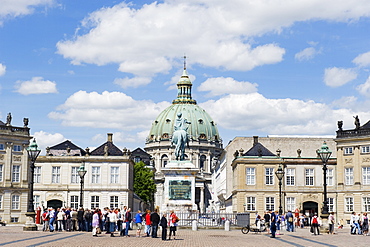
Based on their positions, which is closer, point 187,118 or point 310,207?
point 310,207

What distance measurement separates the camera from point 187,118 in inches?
7446

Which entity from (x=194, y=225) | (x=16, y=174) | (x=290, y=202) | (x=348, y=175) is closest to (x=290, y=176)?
(x=290, y=202)

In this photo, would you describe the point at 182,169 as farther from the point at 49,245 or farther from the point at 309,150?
the point at 309,150

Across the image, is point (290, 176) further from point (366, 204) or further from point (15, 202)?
point (15, 202)

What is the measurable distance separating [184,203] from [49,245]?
75.5 ft

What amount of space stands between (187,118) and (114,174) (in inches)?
4375

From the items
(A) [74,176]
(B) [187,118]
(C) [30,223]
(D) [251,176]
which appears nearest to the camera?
(C) [30,223]

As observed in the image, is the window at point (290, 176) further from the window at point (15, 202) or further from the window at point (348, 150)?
the window at point (15, 202)

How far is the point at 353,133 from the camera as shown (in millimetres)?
68375

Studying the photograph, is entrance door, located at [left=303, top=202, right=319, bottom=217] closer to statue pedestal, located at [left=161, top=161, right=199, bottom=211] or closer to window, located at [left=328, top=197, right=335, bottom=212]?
window, located at [left=328, top=197, right=335, bottom=212]

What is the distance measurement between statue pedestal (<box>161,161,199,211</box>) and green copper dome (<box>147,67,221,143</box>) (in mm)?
133987

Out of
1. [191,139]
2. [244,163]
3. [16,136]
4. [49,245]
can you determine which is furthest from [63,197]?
[191,139]

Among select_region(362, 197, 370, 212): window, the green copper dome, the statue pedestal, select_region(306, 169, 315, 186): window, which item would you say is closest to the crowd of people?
the statue pedestal

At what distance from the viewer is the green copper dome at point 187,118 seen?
186750 millimetres
